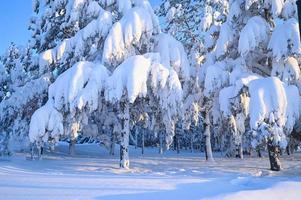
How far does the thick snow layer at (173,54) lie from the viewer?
22.2 m

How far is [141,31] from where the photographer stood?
21.7m

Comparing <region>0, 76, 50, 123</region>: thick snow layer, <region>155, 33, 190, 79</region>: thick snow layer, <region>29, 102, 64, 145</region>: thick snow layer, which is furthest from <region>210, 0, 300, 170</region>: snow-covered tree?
<region>0, 76, 50, 123</region>: thick snow layer

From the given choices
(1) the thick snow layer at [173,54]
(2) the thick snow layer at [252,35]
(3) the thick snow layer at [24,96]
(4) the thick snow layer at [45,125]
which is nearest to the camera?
(4) the thick snow layer at [45,125]

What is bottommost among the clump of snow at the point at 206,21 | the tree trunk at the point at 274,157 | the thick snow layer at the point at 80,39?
the tree trunk at the point at 274,157

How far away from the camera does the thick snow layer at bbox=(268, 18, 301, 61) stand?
19.7 meters

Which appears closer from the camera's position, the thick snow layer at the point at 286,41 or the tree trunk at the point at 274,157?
the thick snow layer at the point at 286,41

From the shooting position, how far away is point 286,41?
1977 centimetres

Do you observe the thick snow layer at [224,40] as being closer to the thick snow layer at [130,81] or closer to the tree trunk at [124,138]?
the thick snow layer at [130,81]

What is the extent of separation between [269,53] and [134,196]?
14.2 m

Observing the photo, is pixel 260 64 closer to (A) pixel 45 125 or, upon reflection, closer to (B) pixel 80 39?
(B) pixel 80 39

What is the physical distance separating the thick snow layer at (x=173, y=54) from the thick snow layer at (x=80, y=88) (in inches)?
132

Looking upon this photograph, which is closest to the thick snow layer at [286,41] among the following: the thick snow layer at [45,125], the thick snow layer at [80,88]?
the thick snow layer at [80,88]

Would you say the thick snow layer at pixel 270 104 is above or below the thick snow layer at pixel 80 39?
below

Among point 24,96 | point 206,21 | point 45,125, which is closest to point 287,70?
point 206,21
